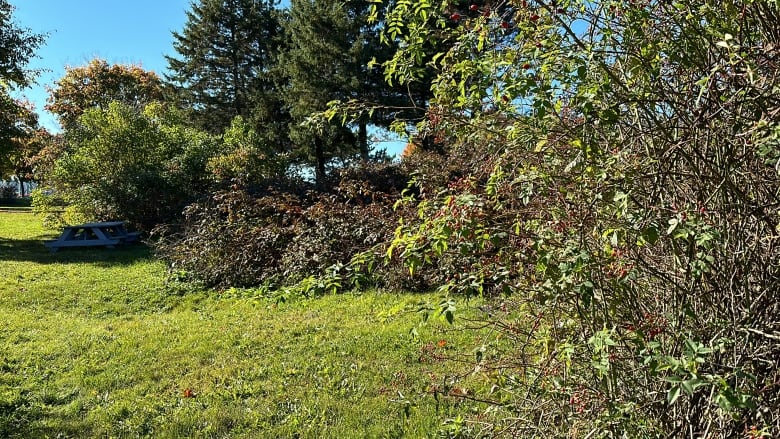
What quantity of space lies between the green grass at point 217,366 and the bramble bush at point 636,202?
474 mm

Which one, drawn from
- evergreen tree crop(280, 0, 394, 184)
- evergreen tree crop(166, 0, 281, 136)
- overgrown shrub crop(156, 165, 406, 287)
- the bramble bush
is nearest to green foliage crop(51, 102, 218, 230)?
evergreen tree crop(280, 0, 394, 184)

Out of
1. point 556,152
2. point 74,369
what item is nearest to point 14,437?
point 74,369

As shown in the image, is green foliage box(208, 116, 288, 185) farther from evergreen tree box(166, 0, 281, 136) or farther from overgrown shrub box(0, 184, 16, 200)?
overgrown shrub box(0, 184, 16, 200)

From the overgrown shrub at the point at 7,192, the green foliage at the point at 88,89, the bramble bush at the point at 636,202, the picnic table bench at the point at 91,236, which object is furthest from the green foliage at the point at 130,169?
the overgrown shrub at the point at 7,192

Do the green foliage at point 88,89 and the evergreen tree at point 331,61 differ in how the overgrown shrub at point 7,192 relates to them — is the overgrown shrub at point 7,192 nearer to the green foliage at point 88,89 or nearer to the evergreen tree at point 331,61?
the green foliage at point 88,89

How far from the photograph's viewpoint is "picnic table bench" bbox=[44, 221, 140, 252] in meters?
12.5

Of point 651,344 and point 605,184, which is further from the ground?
point 605,184

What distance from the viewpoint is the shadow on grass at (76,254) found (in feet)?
35.9

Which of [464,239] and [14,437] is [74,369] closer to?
[14,437]

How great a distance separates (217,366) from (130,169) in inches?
454

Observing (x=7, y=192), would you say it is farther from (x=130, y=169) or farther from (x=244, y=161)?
(x=244, y=161)

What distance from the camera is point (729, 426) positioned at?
72.5 inches

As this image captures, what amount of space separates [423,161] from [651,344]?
8.28m

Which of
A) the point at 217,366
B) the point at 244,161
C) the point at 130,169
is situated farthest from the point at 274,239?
the point at 130,169
